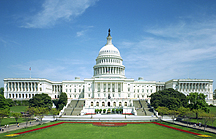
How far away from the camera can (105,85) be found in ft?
398

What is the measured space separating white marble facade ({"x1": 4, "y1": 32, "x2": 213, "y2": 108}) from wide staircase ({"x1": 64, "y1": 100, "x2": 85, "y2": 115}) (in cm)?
1608

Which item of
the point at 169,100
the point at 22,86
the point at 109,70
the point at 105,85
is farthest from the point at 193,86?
the point at 22,86

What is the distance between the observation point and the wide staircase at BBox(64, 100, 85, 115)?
86806 millimetres

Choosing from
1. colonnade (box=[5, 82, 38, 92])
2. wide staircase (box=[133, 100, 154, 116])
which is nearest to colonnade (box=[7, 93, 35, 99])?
colonnade (box=[5, 82, 38, 92])

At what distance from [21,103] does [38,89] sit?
17992mm

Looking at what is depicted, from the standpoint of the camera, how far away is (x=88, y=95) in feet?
401

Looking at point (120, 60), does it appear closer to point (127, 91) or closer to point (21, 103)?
point (127, 91)

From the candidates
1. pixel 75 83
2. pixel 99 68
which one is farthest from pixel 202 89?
pixel 75 83

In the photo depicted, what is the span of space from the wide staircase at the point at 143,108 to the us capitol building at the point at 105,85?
55.9 ft

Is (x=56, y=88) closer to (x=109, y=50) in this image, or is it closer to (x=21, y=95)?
(x=21, y=95)

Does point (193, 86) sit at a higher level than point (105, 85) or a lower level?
lower

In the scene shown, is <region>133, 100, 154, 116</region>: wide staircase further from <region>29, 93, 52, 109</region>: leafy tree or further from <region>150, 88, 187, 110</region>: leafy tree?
<region>29, 93, 52, 109</region>: leafy tree

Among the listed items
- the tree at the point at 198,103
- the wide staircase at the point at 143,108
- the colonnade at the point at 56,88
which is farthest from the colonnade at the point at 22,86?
the tree at the point at 198,103

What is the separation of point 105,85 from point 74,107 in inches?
1168
